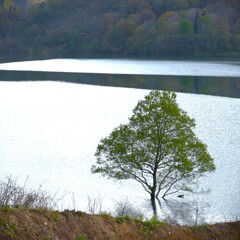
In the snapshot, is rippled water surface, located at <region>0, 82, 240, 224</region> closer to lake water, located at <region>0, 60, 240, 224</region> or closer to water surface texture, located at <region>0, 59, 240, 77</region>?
lake water, located at <region>0, 60, 240, 224</region>

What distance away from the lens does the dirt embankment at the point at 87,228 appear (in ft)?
39.2

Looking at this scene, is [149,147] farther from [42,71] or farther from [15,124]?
[42,71]

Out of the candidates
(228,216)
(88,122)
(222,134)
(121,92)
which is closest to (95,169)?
(228,216)

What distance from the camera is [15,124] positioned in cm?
4331

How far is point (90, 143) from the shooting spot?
3597 cm

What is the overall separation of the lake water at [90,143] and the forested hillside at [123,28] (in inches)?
1819

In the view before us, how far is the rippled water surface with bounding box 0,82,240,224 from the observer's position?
2569 centimetres

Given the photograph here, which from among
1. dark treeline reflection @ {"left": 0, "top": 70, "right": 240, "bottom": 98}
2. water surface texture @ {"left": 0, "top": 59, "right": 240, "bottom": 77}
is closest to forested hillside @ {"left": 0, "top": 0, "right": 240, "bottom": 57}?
water surface texture @ {"left": 0, "top": 59, "right": 240, "bottom": 77}

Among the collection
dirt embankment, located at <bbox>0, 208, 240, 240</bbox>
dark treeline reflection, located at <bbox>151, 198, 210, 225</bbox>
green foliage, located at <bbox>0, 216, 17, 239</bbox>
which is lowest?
green foliage, located at <bbox>0, 216, 17, 239</bbox>

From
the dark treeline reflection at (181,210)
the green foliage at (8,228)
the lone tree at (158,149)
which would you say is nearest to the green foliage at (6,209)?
the green foliage at (8,228)

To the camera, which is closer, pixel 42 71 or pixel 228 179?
pixel 228 179

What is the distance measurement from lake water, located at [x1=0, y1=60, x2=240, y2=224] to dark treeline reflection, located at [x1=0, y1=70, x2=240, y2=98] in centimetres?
322

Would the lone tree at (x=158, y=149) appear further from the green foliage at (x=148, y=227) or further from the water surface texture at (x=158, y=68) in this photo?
the water surface texture at (x=158, y=68)

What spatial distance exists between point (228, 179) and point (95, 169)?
6.12 m
